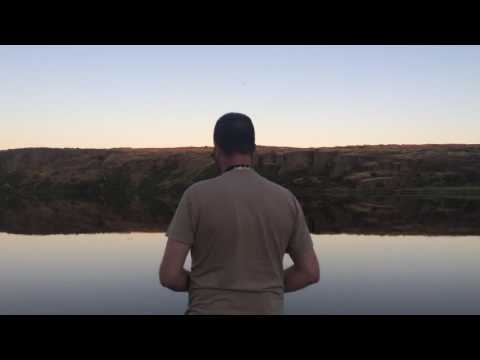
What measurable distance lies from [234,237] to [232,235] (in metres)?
0.01

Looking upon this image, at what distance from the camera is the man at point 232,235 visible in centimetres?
314

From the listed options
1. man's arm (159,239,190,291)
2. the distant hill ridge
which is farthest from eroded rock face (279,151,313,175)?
man's arm (159,239,190,291)

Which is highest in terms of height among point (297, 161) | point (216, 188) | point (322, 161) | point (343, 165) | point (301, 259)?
point (297, 161)

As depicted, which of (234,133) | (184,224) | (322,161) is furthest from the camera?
→ (322,161)

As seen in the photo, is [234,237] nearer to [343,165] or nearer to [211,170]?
[343,165]

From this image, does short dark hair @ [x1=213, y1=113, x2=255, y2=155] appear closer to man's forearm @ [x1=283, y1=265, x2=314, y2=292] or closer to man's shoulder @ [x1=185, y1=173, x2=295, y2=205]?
man's shoulder @ [x1=185, y1=173, x2=295, y2=205]

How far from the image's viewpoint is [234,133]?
3.29 meters

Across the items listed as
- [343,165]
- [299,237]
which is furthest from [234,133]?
[343,165]

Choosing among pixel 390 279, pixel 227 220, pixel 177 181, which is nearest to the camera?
pixel 227 220
